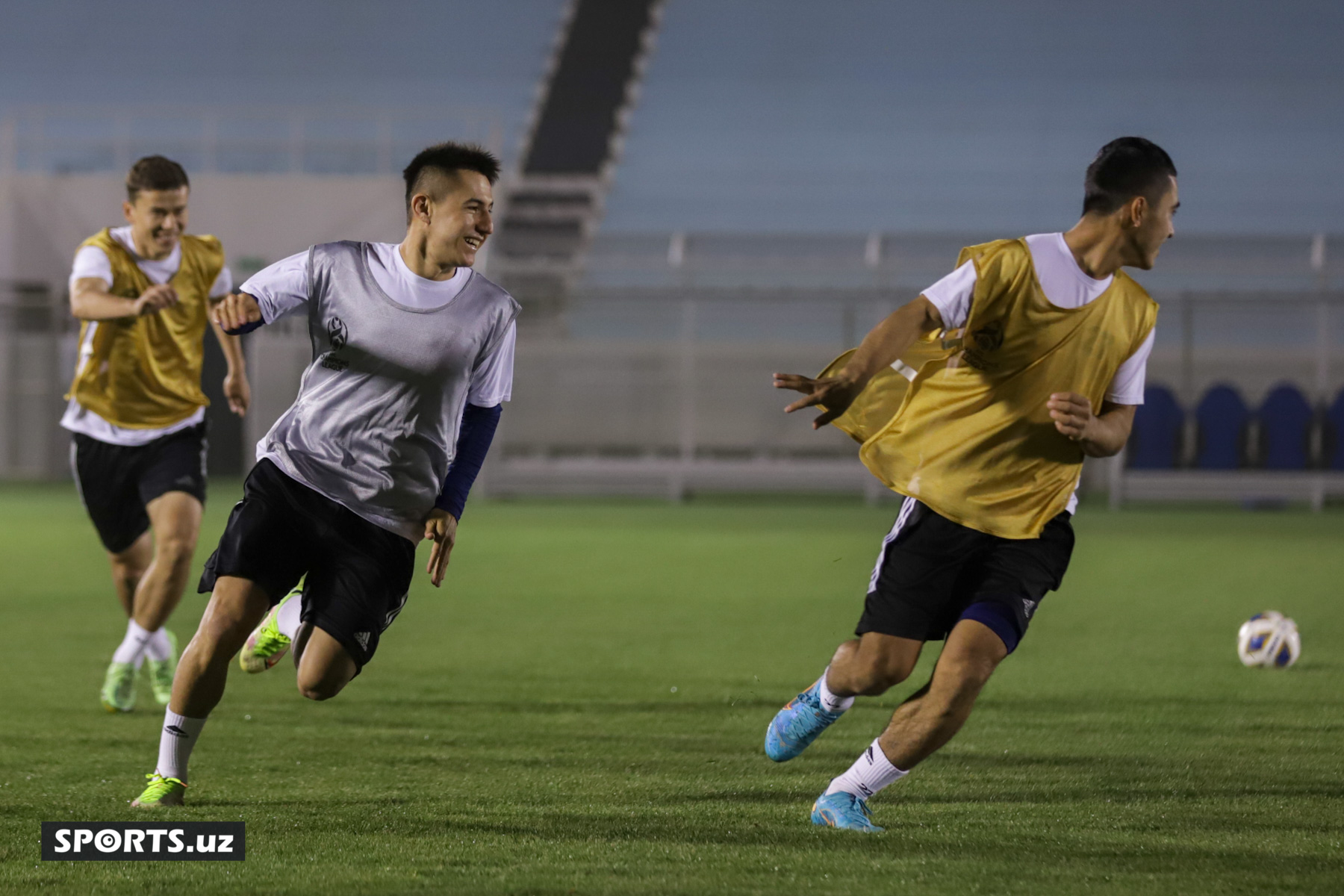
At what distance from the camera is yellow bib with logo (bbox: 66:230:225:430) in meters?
6.48

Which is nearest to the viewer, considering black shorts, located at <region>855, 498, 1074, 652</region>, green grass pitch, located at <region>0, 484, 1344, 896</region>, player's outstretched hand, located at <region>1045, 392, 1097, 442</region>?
green grass pitch, located at <region>0, 484, 1344, 896</region>

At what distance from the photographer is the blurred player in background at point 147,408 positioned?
20.7 feet

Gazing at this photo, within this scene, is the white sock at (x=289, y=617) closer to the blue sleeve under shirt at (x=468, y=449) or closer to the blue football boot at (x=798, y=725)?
the blue sleeve under shirt at (x=468, y=449)

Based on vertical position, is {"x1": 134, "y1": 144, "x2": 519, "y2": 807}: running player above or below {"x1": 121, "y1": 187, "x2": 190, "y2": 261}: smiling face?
below

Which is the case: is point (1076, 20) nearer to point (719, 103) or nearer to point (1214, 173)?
point (1214, 173)

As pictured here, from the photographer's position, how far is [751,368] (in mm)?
23438

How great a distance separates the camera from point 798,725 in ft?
15.6

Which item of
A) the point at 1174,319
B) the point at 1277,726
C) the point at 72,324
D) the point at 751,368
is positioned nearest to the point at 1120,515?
the point at 1174,319

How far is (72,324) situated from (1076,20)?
20.1 m

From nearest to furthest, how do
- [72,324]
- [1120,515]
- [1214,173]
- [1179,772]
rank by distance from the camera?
[1179,772], [1120,515], [72,324], [1214,173]

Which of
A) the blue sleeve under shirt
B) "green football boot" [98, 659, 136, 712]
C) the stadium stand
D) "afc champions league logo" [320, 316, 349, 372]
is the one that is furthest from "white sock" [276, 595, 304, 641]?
the stadium stand

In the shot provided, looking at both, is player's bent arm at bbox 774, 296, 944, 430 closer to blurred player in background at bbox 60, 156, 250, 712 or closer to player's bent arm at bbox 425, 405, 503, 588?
player's bent arm at bbox 425, 405, 503, 588

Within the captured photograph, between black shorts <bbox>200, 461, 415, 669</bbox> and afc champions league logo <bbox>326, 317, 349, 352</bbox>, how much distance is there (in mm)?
400

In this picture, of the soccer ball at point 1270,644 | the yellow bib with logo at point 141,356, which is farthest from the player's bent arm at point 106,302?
the soccer ball at point 1270,644
